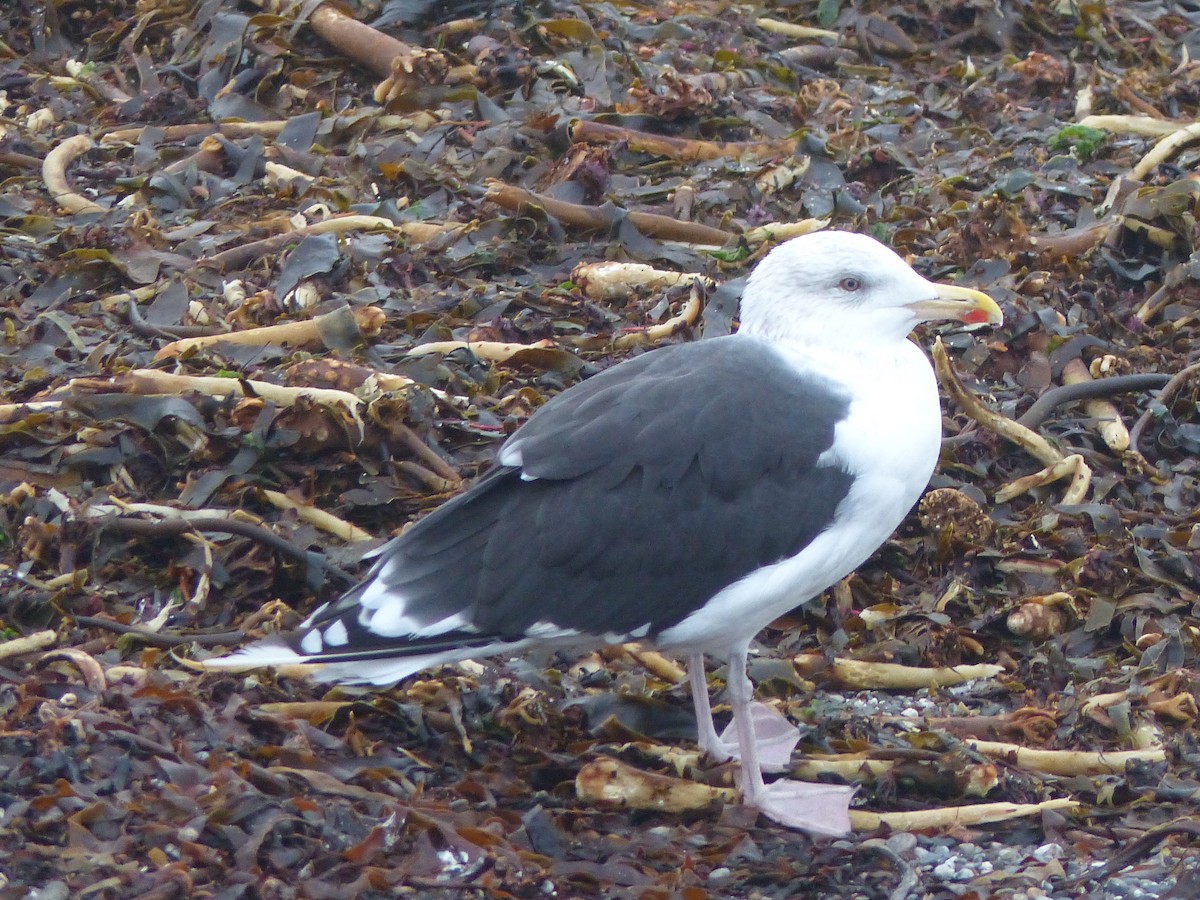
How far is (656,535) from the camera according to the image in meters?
→ 3.72

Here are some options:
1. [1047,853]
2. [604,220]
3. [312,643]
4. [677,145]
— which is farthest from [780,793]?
[677,145]

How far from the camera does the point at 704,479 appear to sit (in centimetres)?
372

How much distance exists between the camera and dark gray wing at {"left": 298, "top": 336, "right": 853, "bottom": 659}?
3.71 metres

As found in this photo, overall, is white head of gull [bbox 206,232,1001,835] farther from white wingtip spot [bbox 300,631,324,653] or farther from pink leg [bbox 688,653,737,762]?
pink leg [bbox 688,653,737,762]

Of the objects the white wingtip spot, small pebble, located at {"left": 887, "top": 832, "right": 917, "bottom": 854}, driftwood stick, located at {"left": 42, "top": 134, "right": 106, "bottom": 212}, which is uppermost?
driftwood stick, located at {"left": 42, "top": 134, "right": 106, "bottom": 212}

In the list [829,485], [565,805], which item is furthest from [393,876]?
[829,485]

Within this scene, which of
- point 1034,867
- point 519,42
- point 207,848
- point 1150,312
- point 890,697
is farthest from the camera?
point 519,42

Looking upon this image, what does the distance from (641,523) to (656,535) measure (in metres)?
0.04

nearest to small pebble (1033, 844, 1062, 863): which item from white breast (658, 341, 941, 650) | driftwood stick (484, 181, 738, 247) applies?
white breast (658, 341, 941, 650)

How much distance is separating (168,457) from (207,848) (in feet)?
5.31

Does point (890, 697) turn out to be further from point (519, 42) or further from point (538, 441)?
point (519, 42)

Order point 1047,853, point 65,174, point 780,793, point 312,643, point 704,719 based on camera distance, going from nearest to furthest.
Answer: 1. point 1047,853
2. point 312,643
3. point 780,793
4. point 704,719
5. point 65,174

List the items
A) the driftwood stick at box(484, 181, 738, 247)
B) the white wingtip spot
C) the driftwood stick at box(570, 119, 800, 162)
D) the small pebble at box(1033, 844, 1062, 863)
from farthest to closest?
the driftwood stick at box(570, 119, 800, 162)
the driftwood stick at box(484, 181, 738, 247)
the white wingtip spot
the small pebble at box(1033, 844, 1062, 863)

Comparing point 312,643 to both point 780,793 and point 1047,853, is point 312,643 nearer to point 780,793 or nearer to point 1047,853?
point 780,793
